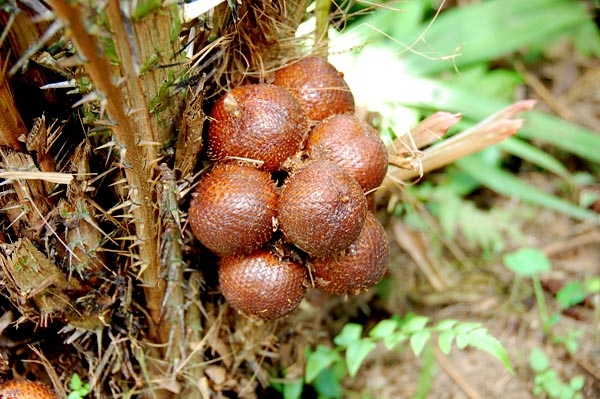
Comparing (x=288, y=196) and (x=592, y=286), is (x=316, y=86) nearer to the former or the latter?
(x=288, y=196)

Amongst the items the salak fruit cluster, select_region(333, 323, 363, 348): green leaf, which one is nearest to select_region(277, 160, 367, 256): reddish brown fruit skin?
the salak fruit cluster

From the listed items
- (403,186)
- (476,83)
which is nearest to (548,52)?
(476,83)

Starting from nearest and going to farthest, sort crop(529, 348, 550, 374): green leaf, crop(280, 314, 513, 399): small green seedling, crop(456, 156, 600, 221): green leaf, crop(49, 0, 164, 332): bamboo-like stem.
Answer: crop(49, 0, 164, 332): bamboo-like stem → crop(280, 314, 513, 399): small green seedling → crop(529, 348, 550, 374): green leaf → crop(456, 156, 600, 221): green leaf

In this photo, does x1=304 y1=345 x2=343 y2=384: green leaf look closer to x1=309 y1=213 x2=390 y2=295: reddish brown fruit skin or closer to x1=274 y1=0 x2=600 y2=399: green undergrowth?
x1=274 y1=0 x2=600 y2=399: green undergrowth

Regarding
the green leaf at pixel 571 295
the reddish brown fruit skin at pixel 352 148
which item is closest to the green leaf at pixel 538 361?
the green leaf at pixel 571 295

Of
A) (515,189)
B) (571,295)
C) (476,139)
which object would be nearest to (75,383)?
(476,139)

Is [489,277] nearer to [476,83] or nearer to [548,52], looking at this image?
[476,83]

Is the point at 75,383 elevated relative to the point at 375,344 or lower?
elevated
